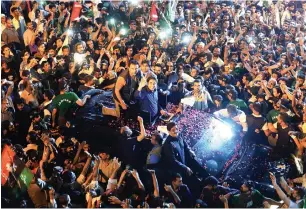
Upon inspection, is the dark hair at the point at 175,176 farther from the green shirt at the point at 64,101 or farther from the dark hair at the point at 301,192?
the green shirt at the point at 64,101

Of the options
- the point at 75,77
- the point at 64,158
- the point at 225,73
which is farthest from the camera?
the point at 225,73

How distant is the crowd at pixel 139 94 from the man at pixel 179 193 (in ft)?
0.05

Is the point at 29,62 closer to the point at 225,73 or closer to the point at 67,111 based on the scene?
the point at 67,111

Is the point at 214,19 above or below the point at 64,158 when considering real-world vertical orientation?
above

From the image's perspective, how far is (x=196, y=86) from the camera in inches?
329

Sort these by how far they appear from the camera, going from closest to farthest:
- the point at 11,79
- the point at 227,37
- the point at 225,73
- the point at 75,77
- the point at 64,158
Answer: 1. the point at 64,158
2. the point at 11,79
3. the point at 75,77
4. the point at 225,73
5. the point at 227,37

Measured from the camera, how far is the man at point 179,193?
6509mm

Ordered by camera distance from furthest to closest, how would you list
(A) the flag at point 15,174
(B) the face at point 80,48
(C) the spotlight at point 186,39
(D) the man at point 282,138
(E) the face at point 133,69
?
1. (C) the spotlight at point 186,39
2. (B) the face at point 80,48
3. (E) the face at point 133,69
4. (D) the man at point 282,138
5. (A) the flag at point 15,174

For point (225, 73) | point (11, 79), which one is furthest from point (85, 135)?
point (225, 73)

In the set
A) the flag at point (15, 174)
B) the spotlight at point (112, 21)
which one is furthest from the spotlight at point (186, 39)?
the flag at point (15, 174)

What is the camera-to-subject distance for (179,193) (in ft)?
21.6

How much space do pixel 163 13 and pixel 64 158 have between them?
652 centimetres

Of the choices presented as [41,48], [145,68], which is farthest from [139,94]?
[41,48]

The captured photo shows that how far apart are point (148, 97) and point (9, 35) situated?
3352 mm
